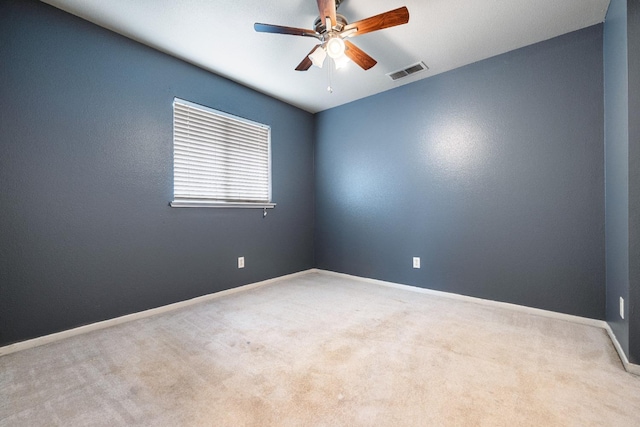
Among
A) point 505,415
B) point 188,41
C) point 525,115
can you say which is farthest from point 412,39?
point 505,415

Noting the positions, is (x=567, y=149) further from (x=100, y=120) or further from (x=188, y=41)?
(x=100, y=120)

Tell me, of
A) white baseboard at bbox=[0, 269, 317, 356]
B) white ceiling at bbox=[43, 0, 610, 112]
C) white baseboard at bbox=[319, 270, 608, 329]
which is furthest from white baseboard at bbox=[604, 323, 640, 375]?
white baseboard at bbox=[0, 269, 317, 356]

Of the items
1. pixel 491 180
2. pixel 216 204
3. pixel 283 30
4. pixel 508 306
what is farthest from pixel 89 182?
pixel 508 306

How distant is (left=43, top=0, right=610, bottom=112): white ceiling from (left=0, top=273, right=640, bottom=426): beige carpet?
2.44 metres

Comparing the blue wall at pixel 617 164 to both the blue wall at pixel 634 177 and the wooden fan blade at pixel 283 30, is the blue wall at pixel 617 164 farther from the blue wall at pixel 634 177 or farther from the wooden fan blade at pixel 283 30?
the wooden fan blade at pixel 283 30

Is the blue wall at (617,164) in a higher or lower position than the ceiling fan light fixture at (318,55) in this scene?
lower

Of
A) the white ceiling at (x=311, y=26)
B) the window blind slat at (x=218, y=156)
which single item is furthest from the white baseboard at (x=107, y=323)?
the white ceiling at (x=311, y=26)

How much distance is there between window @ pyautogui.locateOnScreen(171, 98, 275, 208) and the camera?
2.71 meters

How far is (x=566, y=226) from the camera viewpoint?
90.2 inches

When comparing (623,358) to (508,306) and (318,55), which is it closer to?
(508,306)

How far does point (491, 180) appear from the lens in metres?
2.66

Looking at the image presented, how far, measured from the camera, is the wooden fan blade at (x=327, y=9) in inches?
63.6

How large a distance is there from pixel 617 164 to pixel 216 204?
11.0 ft

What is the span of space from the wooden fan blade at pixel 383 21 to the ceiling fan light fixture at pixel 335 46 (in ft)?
0.27
